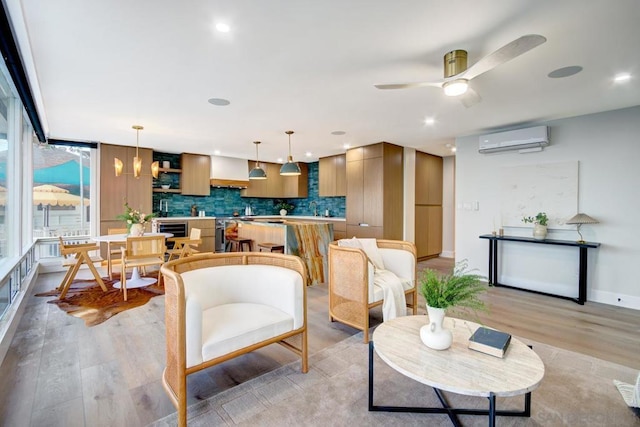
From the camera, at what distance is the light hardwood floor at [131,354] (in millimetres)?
1823

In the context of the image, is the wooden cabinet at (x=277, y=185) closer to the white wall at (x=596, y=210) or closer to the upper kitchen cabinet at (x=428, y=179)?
the upper kitchen cabinet at (x=428, y=179)

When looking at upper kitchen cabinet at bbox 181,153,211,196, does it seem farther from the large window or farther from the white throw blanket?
the white throw blanket

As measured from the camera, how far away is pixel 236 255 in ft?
8.01

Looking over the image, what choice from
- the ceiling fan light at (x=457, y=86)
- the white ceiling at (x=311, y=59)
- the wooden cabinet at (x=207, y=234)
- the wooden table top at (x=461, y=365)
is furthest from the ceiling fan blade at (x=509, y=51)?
the wooden cabinet at (x=207, y=234)

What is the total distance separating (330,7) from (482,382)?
2.20 m

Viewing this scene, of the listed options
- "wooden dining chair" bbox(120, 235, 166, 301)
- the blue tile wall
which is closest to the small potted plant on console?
the blue tile wall

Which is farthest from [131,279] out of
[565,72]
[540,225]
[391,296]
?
[540,225]

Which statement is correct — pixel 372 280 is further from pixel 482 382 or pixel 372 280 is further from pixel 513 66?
pixel 513 66

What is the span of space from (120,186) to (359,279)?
5.57m

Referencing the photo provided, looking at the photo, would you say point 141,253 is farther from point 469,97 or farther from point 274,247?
point 469,97

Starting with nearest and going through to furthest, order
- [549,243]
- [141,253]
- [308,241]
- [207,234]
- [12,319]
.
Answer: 1. [12,319]
2. [549,243]
3. [141,253]
4. [308,241]
5. [207,234]

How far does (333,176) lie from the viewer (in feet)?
23.7

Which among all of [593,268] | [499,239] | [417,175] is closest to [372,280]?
[499,239]

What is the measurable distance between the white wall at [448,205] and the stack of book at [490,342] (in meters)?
5.89
